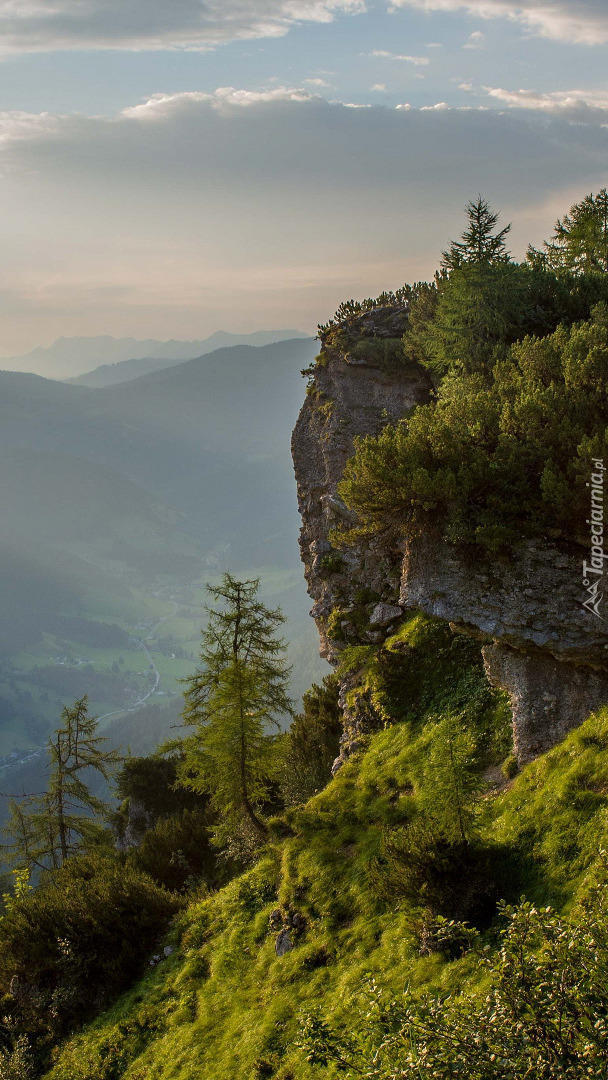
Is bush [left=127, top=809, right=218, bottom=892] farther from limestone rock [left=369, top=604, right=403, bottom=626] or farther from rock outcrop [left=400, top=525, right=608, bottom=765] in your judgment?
rock outcrop [left=400, top=525, right=608, bottom=765]

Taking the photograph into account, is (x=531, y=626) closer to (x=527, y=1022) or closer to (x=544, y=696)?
(x=544, y=696)

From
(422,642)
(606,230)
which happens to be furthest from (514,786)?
(606,230)

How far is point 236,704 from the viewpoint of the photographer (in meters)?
23.0

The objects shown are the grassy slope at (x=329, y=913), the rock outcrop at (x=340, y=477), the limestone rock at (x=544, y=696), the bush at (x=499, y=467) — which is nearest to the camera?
the grassy slope at (x=329, y=913)

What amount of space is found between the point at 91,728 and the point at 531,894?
3076 centimetres

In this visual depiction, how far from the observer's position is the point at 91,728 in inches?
1460

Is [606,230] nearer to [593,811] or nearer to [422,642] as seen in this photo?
[422,642]

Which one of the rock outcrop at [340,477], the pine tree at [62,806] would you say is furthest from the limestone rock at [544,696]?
the pine tree at [62,806]

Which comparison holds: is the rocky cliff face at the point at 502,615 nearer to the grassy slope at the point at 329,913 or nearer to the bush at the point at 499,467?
the bush at the point at 499,467

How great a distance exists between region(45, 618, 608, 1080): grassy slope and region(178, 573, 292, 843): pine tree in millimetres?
3693

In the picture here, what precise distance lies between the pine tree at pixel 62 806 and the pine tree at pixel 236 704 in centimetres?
1339

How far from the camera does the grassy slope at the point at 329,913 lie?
12047mm

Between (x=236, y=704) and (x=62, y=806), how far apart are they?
1723 centimetres

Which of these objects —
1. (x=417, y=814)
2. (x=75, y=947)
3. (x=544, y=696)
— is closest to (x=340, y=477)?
(x=544, y=696)
